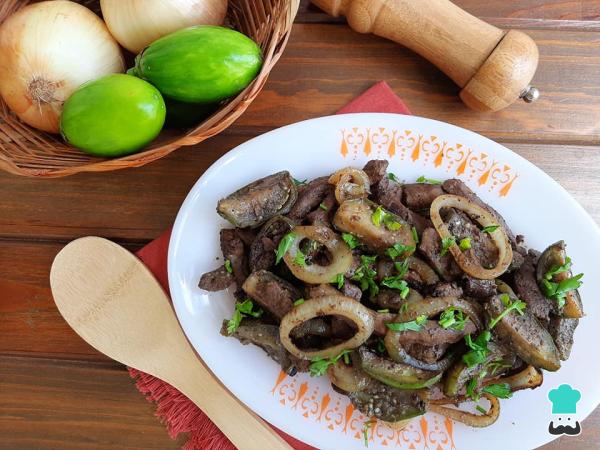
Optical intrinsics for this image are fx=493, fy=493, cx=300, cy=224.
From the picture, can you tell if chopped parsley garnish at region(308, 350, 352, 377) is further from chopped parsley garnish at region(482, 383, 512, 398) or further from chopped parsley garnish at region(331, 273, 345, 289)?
chopped parsley garnish at region(482, 383, 512, 398)

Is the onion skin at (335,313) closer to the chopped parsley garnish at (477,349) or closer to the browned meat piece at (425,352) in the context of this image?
the browned meat piece at (425,352)

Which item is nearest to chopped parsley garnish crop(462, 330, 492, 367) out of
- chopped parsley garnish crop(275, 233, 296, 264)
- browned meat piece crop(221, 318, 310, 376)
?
browned meat piece crop(221, 318, 310, 376)

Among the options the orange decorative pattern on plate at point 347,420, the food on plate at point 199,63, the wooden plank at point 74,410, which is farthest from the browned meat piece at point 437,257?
the wooden plank at point 74,410

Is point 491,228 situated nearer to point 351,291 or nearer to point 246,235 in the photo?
point 351,291

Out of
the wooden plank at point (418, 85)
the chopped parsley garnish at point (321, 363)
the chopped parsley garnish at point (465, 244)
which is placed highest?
the wooden plank at point (418, 85)

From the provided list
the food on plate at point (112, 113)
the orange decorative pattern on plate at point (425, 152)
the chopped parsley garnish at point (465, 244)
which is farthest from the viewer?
the orange decorative pattern on plate at point (425, 152)

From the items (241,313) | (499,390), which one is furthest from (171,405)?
(499,390)

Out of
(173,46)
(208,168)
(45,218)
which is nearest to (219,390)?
(208,168)
